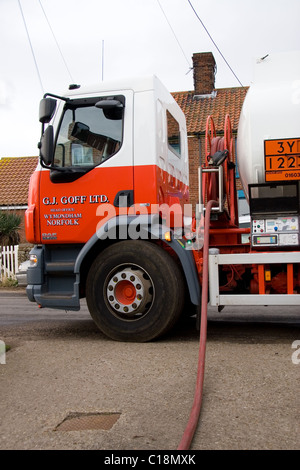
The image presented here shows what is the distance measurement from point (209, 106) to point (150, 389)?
20.6m

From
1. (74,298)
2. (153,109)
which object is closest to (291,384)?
(74,298)

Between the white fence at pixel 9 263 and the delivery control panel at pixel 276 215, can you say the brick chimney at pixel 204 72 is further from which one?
the delivery control panel at pixel 276 215

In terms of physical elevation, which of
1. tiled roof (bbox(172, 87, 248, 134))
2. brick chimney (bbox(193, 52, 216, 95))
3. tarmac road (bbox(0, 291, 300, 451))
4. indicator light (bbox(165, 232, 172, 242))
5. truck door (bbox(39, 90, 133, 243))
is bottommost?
tarmac road (bbox(0, 291, 300, 451))

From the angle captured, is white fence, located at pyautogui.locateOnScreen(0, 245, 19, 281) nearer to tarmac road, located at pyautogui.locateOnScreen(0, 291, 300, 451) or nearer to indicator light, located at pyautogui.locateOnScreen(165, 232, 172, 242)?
tarmac road, located at pyautogui.locateOnScreen(0, 291, 300, 451)

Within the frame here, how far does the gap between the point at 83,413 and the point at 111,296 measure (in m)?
2.35

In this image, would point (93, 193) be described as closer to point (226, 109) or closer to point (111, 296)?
point (111, 296)

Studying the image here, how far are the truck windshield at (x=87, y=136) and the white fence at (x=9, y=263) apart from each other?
11806 mm

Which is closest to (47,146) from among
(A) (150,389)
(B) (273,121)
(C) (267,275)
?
(B) (273,121)

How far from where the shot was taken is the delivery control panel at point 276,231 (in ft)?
18.7

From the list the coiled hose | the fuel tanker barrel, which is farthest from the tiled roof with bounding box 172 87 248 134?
the coiled hose

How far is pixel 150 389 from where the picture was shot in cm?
403

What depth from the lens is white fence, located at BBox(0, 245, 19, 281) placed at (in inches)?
690

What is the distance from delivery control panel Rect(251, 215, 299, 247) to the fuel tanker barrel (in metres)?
0.44

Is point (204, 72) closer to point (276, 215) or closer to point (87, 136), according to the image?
point (87, 136)
